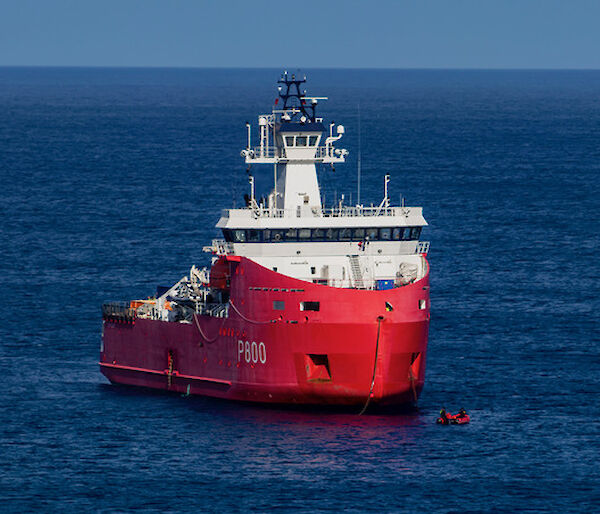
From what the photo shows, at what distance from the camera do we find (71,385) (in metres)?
89.5

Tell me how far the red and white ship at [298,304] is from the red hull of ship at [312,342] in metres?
0.05

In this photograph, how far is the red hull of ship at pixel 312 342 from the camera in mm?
78188

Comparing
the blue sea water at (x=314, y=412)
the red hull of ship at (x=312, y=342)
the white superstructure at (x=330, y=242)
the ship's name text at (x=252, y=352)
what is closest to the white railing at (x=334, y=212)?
the white superstructure at (x=330, y=242)

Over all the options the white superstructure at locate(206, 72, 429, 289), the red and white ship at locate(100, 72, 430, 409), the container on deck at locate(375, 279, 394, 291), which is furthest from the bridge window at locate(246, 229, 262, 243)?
the container on deck at locate(375, 279, 394, 291)

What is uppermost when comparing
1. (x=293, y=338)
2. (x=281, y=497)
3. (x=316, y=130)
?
(x=316, y=130)

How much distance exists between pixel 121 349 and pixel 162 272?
1139 inches

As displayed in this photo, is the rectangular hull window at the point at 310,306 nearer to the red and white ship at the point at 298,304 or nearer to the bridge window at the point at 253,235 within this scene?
the red and white ship at the point at 298,304

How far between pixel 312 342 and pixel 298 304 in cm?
178

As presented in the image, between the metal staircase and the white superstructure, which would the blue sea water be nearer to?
the white superstructure

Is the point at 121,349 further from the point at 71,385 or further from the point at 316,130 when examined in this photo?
the point at 316,130

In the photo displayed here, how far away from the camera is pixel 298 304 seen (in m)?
78.8

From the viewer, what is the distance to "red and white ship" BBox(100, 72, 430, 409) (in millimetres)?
78562

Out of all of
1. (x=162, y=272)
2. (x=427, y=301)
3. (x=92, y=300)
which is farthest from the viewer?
(x=162, y=272)

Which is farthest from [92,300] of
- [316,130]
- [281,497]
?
[281,497]
